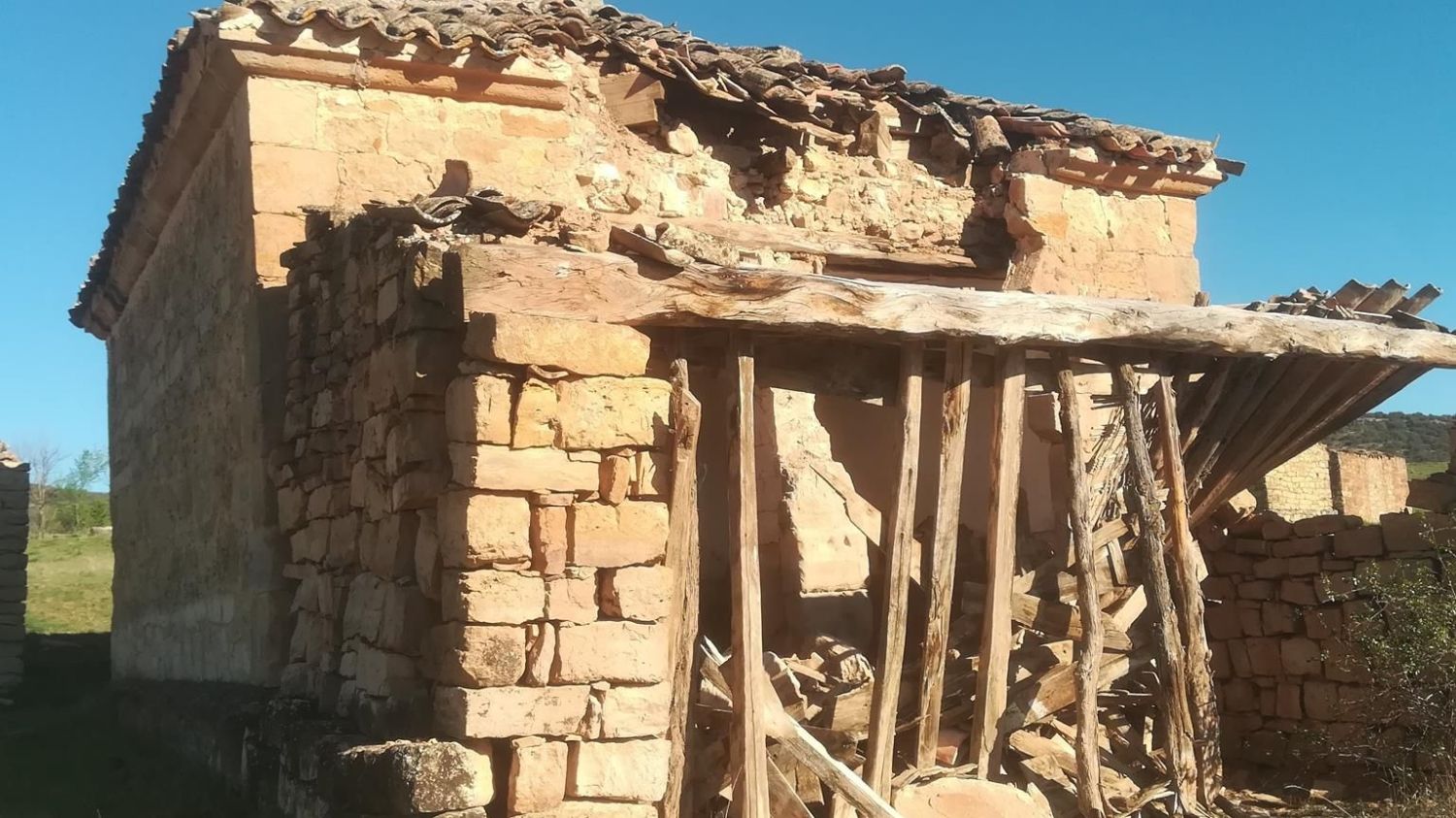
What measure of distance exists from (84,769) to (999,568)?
5.33 metres

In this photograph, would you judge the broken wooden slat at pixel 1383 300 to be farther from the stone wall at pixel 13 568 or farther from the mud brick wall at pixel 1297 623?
the stone wall at pixel 13 568

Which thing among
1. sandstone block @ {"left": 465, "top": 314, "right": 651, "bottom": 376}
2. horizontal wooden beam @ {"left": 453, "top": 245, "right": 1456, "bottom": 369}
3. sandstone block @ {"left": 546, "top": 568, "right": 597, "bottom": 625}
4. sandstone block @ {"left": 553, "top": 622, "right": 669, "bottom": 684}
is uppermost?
horizontal wooden beam @ {"left": 453, "top": 245, "right": 1456, "bottom": 369}

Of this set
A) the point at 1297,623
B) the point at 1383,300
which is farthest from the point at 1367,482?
the point at 1383,300

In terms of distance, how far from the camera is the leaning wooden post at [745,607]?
4.59 m

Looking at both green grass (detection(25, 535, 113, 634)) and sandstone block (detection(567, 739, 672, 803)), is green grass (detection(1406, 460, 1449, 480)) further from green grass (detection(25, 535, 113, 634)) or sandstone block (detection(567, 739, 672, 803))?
sandstone block (detection(567, 739, 672, 803))

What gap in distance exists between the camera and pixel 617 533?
4352 millimetres

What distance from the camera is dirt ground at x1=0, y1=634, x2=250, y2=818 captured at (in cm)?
586

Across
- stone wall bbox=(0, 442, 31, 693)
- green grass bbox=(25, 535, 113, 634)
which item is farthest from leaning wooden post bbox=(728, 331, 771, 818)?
green grass bbox=(25, 535, 113, 634)

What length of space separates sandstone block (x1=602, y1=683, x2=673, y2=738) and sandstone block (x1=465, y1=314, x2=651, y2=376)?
3.57 feet

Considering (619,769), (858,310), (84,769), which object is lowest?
(84,769)

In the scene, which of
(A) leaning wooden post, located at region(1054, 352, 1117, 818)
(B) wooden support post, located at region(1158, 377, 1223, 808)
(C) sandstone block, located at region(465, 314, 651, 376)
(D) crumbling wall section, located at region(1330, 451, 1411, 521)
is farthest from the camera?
(D) crumbling wall section, located at region(1330, 451, 1411, 521)

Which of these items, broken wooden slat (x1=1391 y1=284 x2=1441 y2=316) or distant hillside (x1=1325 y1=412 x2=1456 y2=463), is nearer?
broken wooden slat (x1=1391 y1=284 x2=1441 y2=316)

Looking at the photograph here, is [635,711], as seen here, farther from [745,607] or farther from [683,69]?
[683,69]

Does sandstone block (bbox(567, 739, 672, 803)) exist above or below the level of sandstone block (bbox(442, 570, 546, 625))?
below
